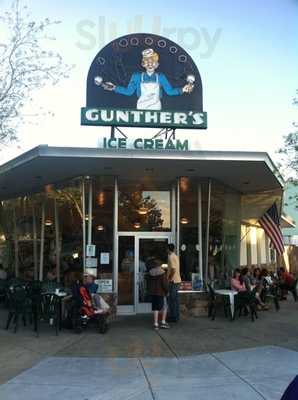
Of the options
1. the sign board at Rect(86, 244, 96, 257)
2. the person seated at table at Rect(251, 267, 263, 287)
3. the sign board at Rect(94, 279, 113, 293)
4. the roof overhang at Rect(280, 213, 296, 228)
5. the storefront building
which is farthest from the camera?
the roof overhang at Rect(280, 213, 296, 228)

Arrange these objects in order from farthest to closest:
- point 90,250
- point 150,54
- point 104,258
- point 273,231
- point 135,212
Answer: point 273,231, point 150,54, point 135,212, point 104,258, point 90,250

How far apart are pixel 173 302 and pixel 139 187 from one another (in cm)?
381

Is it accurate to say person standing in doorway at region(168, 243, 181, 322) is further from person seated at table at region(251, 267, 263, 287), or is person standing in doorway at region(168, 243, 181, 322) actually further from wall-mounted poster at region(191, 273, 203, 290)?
person seated at table at region(251, 267, 263, 287)

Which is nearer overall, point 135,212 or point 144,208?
point 135,212

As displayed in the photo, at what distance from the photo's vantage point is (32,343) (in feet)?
33.3

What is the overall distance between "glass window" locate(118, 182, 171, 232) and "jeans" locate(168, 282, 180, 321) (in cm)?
250

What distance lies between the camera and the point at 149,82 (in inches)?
619

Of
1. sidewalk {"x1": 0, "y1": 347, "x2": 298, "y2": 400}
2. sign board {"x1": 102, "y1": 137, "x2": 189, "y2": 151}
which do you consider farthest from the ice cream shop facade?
sidewalk {"x1": 0, "y1": 347, "x2": 298, "y2": 400}

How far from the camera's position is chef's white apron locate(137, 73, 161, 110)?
15.5 m

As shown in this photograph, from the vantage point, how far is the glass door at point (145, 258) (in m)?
14.5

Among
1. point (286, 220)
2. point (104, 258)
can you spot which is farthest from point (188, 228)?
point (286, 220)

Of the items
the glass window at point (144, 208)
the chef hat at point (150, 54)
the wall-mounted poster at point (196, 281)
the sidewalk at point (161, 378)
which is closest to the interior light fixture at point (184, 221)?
the glass window at point (144, 208)

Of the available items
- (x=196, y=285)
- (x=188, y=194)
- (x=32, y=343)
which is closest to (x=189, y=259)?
(x=196, y=285)

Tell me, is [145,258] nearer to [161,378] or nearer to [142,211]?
[142,211]
